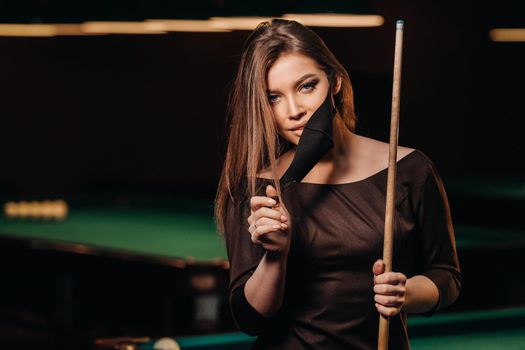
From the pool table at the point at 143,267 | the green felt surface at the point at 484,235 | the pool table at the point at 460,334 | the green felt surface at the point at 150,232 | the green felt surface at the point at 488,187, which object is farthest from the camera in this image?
the green felt surface at the point at 488,187

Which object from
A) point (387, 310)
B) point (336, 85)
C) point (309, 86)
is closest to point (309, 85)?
point (309, 86)

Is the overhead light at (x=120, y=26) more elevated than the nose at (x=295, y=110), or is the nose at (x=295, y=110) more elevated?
the overhead light at (x=120, y=26)

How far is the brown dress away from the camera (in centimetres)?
167

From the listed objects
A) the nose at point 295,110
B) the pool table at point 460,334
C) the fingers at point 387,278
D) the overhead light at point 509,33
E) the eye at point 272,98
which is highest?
the overhead light at point 509,33

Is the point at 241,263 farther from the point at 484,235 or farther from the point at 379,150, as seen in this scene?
the point at 484,235

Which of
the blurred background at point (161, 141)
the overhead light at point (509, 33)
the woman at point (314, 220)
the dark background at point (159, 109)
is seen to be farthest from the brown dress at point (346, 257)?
the dark background at point (159, 109)

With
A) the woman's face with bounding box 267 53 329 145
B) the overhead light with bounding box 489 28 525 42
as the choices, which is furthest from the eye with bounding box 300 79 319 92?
the overhead light with bounding box 489 28 525 42

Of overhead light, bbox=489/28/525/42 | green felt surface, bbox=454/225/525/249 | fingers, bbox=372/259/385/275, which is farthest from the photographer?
overhead light, bbox=489/28/525/42

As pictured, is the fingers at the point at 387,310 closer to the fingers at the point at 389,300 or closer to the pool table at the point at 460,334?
the fingers at the point at 389,300

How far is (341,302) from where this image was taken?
1668 millimetres

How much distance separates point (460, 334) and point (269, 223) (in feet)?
6.91

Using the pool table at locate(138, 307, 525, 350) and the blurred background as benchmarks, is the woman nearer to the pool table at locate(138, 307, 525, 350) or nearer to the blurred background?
the pool table at locate(138, 307, 525, 350)

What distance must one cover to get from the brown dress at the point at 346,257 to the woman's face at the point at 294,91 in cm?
13

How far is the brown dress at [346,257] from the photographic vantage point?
5.48ft
